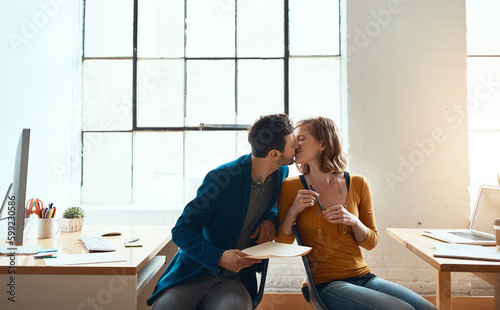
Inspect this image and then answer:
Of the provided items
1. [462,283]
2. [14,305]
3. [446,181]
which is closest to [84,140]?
[14,305]

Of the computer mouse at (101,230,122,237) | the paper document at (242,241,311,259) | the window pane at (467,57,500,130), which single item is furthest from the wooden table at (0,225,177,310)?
the window pane at (467,57,500,130)

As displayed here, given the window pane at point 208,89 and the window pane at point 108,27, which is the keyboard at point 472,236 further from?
the window pane at point 108,27

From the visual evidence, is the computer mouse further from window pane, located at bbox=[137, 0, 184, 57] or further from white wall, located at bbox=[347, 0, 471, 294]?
white wall, located at bbox=[347, 0, 471, 294]

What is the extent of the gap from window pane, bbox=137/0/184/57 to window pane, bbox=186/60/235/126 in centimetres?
21

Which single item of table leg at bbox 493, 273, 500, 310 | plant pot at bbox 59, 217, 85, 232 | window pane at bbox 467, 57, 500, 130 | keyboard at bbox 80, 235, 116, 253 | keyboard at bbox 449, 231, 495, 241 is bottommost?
table leg at bbox 493, 273, 500, 310

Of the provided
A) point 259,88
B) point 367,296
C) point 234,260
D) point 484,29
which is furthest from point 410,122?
point 234,260

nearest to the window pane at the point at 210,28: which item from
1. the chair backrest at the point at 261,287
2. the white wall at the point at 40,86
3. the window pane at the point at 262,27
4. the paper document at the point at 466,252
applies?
the window pane at the point at 262,27

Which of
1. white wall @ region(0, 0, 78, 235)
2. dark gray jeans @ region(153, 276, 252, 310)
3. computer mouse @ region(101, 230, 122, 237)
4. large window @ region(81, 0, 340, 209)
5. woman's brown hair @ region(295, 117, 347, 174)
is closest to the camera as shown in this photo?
dark gray jeans @ region(153, 276, 252, 310)

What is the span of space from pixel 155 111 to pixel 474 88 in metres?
2.64

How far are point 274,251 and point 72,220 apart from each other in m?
1.37

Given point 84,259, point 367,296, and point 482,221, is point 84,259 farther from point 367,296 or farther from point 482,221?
point 482,221

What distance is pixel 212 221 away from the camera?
5.50 ft

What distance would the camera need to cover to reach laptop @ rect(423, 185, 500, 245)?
2.03 meters

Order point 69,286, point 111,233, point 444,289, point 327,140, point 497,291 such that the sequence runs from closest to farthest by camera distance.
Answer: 1. point 69,286
2. point 444,289
3. point 327,140
4. point 497,291
5. point 111,233
